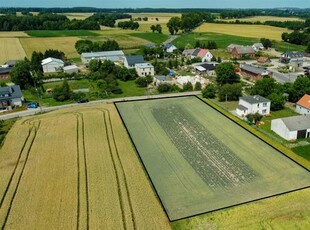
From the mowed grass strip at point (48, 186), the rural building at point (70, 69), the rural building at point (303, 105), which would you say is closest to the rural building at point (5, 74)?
the rural building at point (70, 69)

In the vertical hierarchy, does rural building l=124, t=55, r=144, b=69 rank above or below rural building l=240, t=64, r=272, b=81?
above

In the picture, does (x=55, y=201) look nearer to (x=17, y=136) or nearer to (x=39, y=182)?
(x=39, y=182)

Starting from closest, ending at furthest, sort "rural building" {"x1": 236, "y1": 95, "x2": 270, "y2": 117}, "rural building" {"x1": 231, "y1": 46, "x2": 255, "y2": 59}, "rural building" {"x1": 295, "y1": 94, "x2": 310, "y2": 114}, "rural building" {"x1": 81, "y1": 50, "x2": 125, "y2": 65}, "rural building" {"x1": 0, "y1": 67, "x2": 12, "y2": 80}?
1. "rural building" {"x1": 295, "y1": 94, "x2": 310, "y2": 114}
2. "rural building" {"x1": 236, "y1": 95, "x2": 270, "y2": 117}
3. "rural building" {"x1": 0, "y1": 67, "x2": 12, "y2": 80}
4. "rural building" {"x1": 81, "y1": 50, "x2": 125, "y2": 65}
5. "rural building" {"x1": 231, "y1": 46, "x2": 255, "y2": 59}

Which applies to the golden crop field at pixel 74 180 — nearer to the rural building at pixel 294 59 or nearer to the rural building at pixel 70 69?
the rural building at pixel 70 69

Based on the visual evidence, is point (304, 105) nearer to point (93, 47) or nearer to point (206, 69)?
point (206, 69)

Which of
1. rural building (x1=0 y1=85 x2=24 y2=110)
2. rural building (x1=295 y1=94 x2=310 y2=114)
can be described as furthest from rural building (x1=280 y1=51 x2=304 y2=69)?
rural building (x1=0 y1=85 x2=24 y2=110)

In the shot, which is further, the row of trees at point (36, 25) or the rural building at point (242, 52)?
the row of trees at point (36, 25)

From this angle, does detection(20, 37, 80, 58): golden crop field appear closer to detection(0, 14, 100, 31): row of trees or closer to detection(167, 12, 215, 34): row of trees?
detection(0, 14, 100, 31): row of trees
